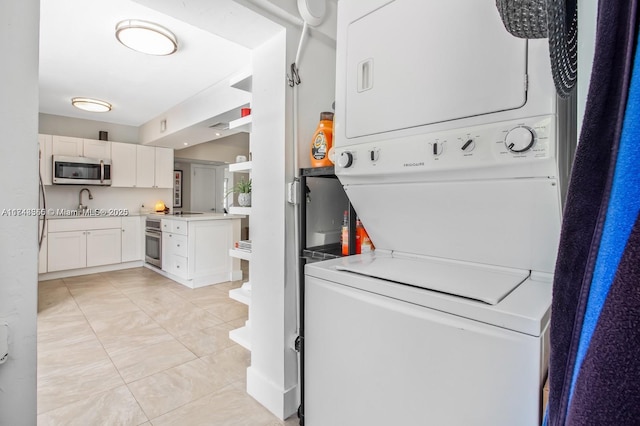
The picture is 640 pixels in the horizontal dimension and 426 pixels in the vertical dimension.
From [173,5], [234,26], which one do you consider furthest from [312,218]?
[173,5]

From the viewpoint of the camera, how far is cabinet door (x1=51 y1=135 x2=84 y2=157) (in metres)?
4.64

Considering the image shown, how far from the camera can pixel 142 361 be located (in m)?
2.27

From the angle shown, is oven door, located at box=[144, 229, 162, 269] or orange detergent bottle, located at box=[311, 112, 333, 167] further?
oven door, located at box=[144, 229, 162, 269]

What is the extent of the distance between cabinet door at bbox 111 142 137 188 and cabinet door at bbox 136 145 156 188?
62 mm

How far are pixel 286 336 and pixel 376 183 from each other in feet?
3.34

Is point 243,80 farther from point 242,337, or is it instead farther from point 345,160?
point 242,337

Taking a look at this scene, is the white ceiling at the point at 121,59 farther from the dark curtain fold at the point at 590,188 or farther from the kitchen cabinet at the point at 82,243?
the kitchen cabinet at the point at 82,243

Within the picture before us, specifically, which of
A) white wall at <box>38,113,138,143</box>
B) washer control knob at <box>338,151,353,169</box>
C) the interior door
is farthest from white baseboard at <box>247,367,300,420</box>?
the interior door

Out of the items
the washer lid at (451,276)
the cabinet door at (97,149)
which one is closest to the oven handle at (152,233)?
the cabinet door at (97,149)

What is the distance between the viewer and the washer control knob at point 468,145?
0.86 m

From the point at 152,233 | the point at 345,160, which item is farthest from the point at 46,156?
the point at 345,160

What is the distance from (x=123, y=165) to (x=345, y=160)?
5.35 metres

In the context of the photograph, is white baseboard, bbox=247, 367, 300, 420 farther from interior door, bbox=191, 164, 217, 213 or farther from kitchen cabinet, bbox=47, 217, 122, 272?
interior door, bbox=191, 164, 217, 213

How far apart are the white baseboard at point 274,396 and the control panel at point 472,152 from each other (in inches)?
50.4
